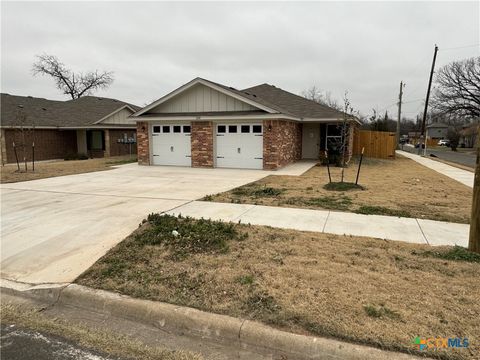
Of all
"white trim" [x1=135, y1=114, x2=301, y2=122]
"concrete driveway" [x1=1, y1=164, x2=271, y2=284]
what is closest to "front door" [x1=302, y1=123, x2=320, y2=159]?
"white trim" [x1=135, y1=114, x2=301, y2=122]

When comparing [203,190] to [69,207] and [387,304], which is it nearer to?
[69,207]

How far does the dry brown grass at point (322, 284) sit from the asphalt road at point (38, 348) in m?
0.88

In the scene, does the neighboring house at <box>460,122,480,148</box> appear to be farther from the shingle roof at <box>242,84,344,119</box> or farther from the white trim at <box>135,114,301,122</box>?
the white trim at <box>135,114,301,122</box>

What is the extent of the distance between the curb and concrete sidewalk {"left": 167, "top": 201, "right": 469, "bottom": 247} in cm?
303

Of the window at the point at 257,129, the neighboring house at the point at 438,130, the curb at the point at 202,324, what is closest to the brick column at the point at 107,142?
the window at the point at 257,129

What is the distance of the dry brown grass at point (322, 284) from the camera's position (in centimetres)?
311

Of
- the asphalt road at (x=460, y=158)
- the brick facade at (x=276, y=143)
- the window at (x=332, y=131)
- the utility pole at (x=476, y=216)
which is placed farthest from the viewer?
the asphalt road at (x=460, y=158)

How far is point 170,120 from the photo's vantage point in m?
17.0

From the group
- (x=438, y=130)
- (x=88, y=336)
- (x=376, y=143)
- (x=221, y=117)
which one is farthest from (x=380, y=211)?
(x=438, y=130)

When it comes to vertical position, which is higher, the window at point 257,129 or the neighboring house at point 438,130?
the neighboring house at point 438,130

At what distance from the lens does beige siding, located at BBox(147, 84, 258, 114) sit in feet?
53.5

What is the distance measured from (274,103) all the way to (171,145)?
727cm

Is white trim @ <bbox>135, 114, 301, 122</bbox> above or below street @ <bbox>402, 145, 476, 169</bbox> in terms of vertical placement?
above

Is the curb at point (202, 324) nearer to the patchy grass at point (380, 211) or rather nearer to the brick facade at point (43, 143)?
the patchy grass at point (380, 211)
